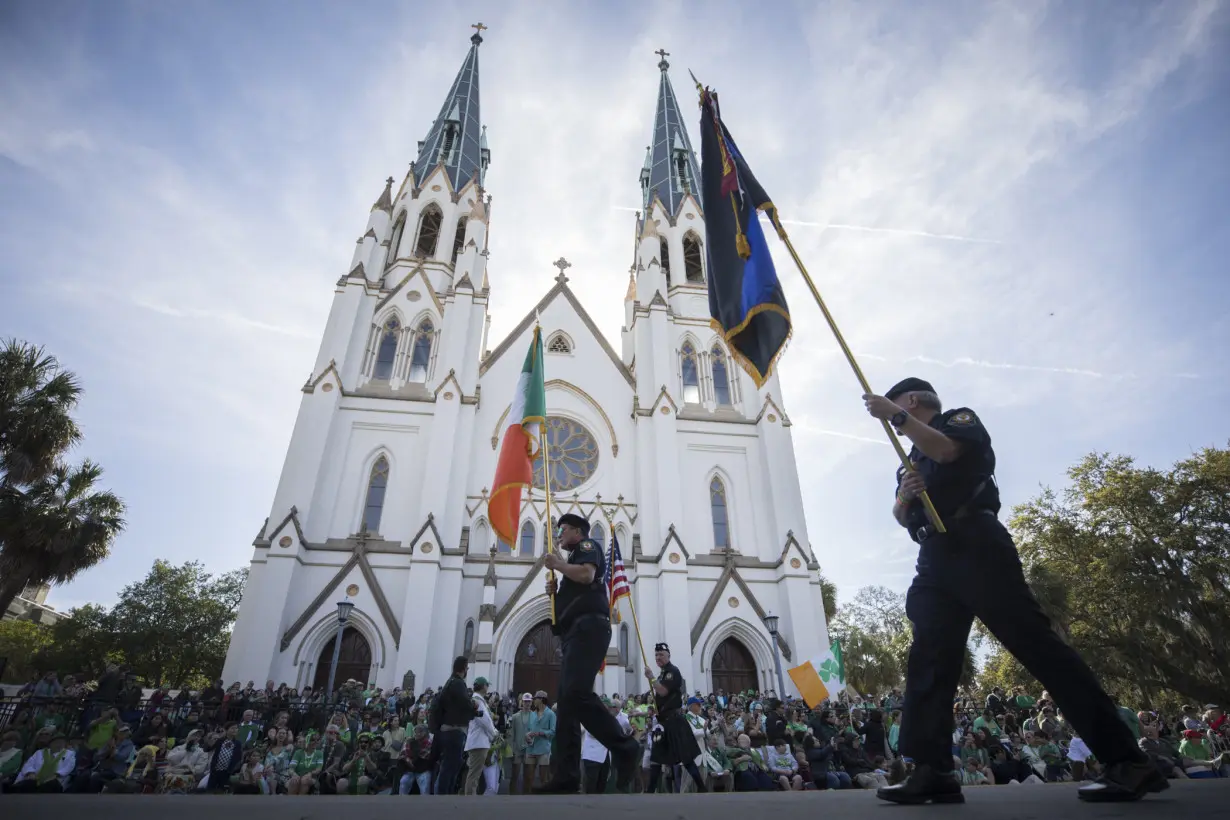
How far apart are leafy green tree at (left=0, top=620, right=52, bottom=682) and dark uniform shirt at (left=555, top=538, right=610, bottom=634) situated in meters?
42.6

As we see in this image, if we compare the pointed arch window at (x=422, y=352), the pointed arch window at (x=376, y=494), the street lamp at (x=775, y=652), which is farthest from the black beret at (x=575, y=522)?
the pointed arch window at (x=422, y=352)

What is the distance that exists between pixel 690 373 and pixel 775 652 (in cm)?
1111

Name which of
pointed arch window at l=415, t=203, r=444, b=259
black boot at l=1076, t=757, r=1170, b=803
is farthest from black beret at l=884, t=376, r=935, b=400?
pointed arch window at l=415, t=203, r=444, b=259

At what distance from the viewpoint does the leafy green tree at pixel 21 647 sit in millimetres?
33656

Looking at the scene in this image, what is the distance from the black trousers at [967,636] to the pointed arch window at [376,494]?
1927cm

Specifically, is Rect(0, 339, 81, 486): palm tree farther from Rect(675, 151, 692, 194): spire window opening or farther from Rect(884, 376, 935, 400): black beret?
Rect(675, 151, 692, 194): spire window opening

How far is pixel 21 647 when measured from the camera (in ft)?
114

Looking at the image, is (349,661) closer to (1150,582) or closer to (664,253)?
(664,253)

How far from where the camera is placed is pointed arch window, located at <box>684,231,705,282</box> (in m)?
28.7

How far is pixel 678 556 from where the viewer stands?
20.1m

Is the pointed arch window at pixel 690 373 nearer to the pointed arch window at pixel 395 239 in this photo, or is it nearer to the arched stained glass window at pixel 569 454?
the arched stained glass window at pixel 569 454

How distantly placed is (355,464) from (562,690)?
60.5 feet

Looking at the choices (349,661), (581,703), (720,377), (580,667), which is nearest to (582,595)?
(580,667)

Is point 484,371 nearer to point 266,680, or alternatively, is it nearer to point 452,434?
point 452,434
